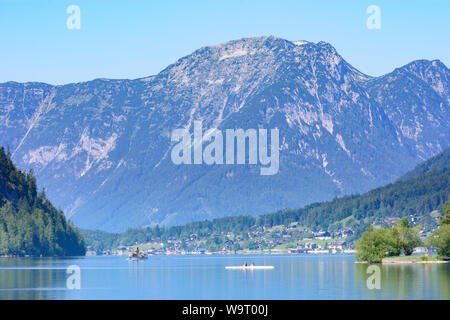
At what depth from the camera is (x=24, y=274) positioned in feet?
619

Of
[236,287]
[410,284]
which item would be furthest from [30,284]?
[410,284]

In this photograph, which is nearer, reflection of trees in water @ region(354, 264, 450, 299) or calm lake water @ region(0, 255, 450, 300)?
reflection of trees in water @ region(354, 264, 450, 299)

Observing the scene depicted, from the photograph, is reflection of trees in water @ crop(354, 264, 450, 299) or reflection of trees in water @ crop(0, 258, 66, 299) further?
reflection of trees in water @ crop(0, 258, 66, 299)

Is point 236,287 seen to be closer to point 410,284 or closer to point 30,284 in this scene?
point 410,284

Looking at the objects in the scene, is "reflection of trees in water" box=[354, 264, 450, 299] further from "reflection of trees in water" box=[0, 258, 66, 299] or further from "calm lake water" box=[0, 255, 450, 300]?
"reflection of trees in water" box=[0, 258, 66, 299]

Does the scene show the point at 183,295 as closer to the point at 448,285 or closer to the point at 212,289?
the point at 212,289

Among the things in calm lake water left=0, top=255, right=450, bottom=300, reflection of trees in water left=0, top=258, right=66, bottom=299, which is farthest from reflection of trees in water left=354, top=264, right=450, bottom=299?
reflection of trees in water left=0, top=258, right=66, bottom=299

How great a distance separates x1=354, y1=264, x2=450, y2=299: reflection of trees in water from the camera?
407ft

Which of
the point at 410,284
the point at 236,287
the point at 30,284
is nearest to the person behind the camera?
the point at 410,284

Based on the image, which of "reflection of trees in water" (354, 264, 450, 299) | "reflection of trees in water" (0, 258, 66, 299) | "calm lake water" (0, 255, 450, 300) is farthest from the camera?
"reflection of trees in water" (0, 258, 66, 299)

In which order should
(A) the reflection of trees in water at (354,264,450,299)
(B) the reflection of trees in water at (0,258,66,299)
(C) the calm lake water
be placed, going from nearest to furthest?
(A) the reflection of trees in water at (354,264,450,299)
(C) the calm lake water
(B) the reflection of trees in water at (0,258,66,299)

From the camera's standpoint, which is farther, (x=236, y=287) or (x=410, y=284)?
(x=236, y=287)

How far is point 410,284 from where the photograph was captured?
143875mm

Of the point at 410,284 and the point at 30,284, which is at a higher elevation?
the point at 410,284
